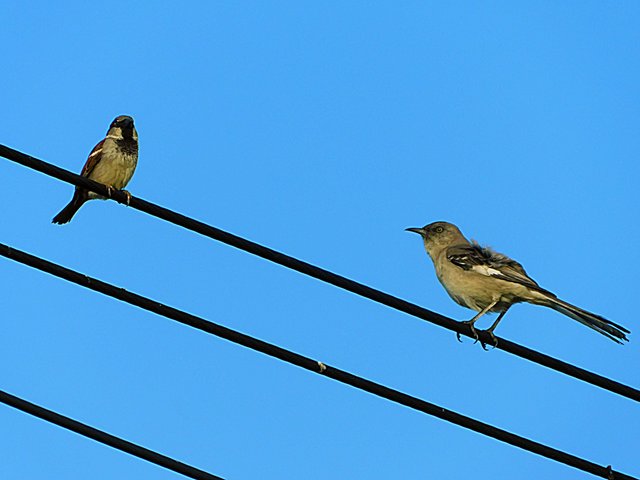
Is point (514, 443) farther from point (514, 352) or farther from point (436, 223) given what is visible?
point (436, 223)

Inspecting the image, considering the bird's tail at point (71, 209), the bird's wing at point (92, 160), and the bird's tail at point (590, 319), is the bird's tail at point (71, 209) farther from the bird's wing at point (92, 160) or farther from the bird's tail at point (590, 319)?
the bird's tail at point (590, 319)

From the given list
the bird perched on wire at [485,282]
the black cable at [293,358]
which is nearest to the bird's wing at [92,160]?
the bird perched on wire at [485,282]

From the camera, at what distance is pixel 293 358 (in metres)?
6.16

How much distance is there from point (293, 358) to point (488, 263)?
4680 millimetres

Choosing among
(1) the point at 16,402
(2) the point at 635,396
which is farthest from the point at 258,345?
(2) the point at 635,396

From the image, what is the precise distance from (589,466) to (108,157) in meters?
7.80

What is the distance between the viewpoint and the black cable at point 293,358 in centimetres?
601

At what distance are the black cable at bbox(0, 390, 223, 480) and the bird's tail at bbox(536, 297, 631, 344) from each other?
337 cm

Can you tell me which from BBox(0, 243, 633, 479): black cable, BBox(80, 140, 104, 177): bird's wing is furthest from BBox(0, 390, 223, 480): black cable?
BBox(80, 140, 104, 177): bird's wing

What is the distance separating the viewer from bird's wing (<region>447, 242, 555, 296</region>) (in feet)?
32.5

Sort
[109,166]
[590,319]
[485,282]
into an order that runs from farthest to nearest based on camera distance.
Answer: [109,166]
[485,282]
[590,319]

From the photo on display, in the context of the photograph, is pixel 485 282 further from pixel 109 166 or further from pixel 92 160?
pixel 92 160

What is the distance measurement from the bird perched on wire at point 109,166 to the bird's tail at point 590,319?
18.6 ft

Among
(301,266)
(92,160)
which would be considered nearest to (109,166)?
(92,160)
